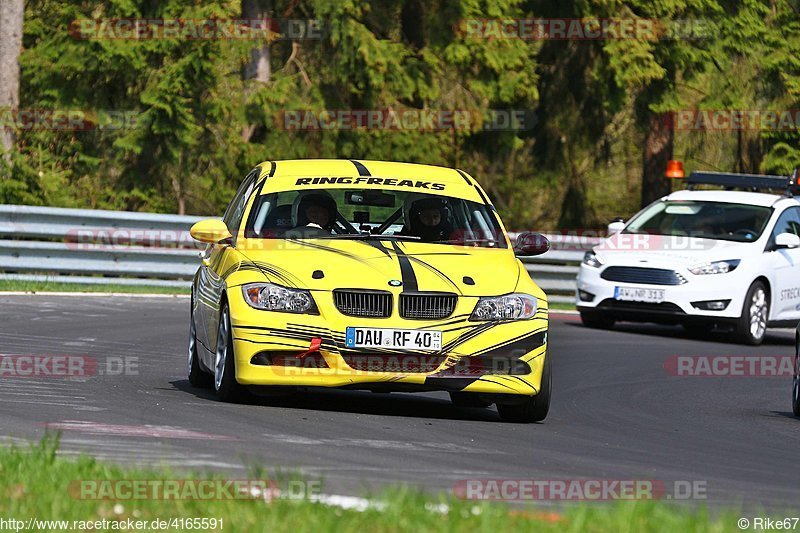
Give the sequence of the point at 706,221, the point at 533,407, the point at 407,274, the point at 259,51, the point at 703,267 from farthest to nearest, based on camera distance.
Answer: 1. the point at 259,51
2. the point at 706,221
3. the point at 703,267
4. the point at 533,407
5. the point at 407,274

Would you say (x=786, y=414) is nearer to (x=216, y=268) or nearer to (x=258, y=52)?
(x=216, y=268)

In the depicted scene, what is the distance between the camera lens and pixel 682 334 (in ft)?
69.2

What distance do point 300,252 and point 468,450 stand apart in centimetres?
236

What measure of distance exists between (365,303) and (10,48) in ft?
68.1

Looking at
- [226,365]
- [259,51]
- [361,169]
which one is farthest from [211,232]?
[259,51]

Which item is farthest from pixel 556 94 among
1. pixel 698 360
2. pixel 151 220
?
pixel 698 360

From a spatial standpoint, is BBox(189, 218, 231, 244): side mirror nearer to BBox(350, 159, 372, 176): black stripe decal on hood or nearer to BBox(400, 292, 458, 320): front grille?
BBox(350, 159, 372, 176): black stripe decal on hood

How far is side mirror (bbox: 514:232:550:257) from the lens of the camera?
1138cm

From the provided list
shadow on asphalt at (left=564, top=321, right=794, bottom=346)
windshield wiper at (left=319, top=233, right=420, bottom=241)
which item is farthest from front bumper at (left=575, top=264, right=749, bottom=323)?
windshield wiper at (left=319, top=233, right=420, bottom=241)

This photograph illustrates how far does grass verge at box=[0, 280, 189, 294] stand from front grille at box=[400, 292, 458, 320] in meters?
11.3

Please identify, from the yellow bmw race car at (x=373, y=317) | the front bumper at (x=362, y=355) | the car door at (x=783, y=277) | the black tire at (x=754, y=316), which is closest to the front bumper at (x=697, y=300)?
the black tire at (x=754, y=316)

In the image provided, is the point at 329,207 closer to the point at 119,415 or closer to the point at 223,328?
the point at 223,328

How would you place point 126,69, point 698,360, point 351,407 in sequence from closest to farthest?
point 351,407 → point 698,360 → point 126,69

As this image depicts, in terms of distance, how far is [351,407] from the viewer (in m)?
10.7
